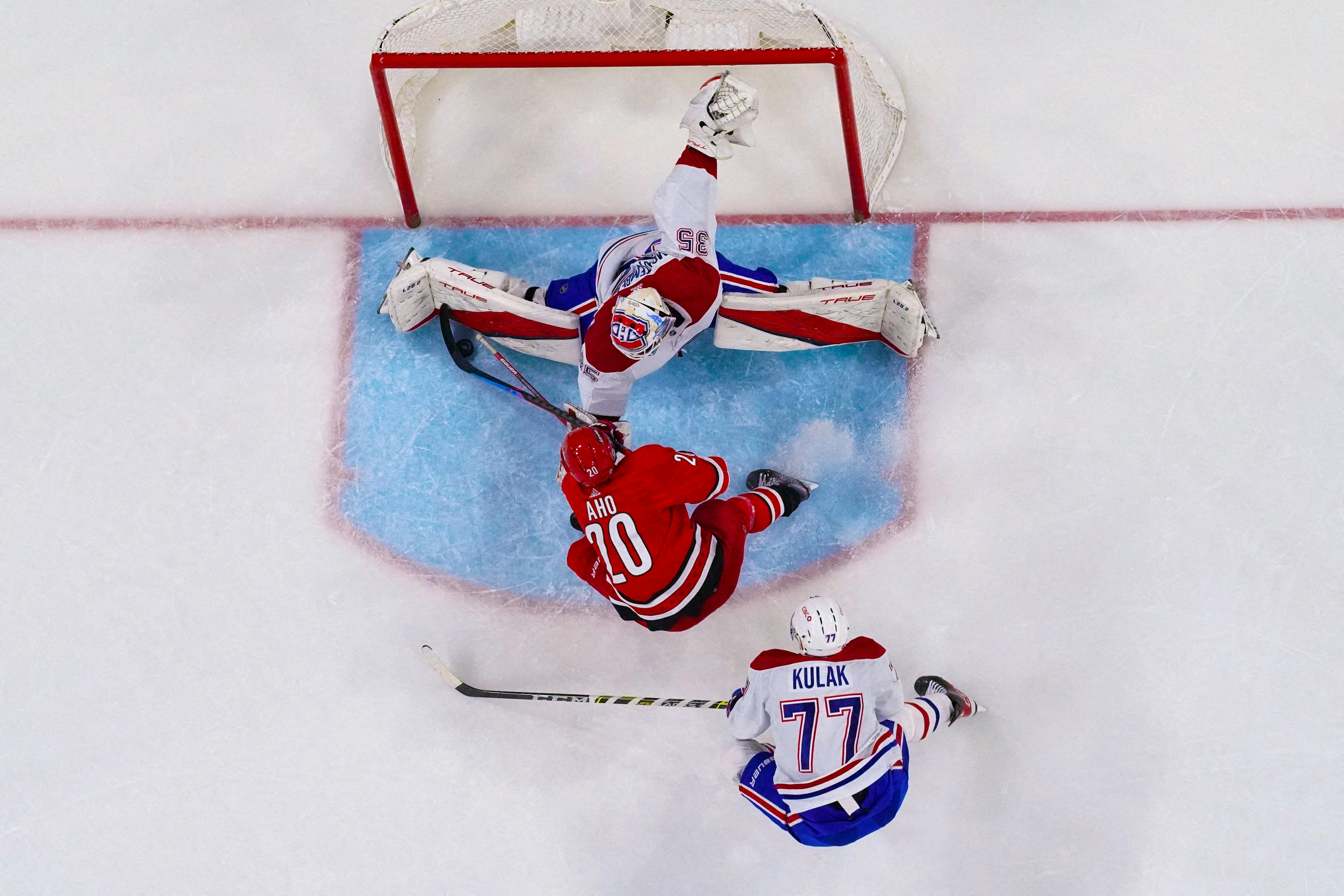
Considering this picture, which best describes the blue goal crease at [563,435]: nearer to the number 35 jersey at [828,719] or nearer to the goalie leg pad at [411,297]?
the goalie leg pad at [411,297]

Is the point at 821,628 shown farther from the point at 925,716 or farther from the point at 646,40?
the point at 646,40

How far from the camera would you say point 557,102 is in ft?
12.2

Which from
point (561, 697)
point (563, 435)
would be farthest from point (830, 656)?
point (563, 435)

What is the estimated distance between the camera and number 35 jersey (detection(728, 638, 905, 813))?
9.09 ft

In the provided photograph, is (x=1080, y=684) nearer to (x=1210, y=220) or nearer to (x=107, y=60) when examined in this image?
(x=1210, y=220)

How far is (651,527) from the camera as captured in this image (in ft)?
9.14

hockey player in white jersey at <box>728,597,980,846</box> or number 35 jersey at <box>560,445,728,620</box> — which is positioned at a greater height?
number 35 jersey at <box>560,445,728,620</box>

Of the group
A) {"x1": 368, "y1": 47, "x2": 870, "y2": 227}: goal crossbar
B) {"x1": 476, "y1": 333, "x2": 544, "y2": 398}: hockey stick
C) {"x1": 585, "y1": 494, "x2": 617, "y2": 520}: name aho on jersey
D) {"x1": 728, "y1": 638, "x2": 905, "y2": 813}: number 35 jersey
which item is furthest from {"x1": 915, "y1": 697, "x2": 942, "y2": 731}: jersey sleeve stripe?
{"x1": 368, "y1": 47, "x2": 870, "y2": 227}: goal crossbar

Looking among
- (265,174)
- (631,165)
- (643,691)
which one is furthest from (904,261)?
(265,174)

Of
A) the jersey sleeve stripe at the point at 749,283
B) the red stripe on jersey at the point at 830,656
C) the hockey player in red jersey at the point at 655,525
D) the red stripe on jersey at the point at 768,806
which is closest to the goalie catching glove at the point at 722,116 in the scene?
the jersey sleeve stripe at the point at 749,283

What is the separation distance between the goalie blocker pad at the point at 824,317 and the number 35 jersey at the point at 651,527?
1.57 ft

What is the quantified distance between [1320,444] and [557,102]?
8.07ft

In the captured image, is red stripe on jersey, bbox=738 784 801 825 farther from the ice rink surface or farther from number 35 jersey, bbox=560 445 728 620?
number 35 jersey, bbox=560 445 728 620

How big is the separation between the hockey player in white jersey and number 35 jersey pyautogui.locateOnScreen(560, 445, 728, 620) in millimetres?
276
